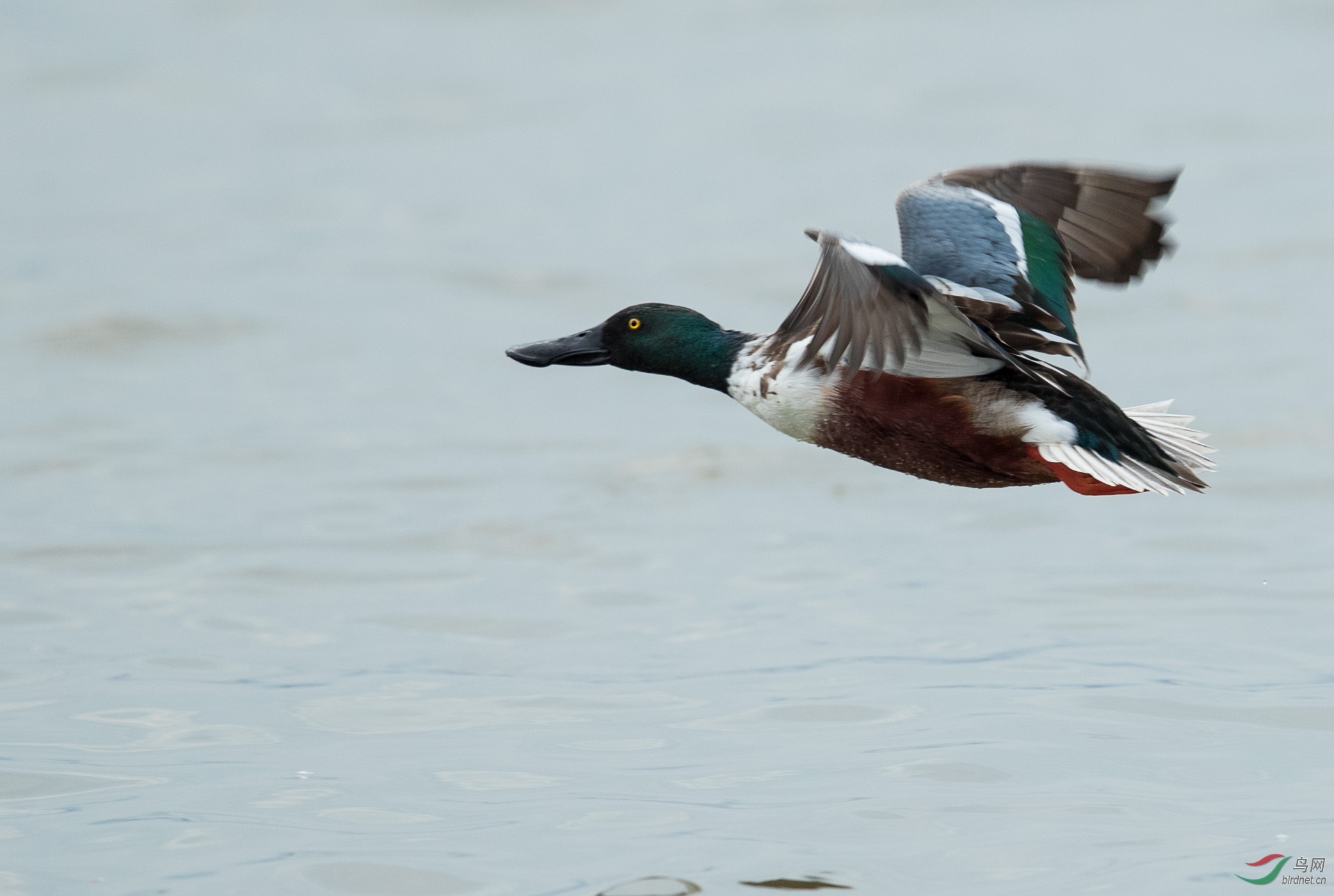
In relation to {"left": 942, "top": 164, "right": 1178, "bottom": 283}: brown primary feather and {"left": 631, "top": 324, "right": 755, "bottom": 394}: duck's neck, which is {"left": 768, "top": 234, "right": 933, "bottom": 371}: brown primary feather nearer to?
{"left": 631, "top": 324, "right": 755, "bottom": 394}: duck's neck

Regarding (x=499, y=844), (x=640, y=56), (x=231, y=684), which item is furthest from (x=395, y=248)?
(x=499, y=844)

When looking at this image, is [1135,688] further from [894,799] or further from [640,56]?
[640,56]

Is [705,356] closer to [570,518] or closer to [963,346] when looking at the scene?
[963,346]

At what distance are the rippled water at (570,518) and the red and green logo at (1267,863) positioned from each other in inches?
2.7

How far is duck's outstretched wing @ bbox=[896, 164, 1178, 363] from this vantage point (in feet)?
20.0

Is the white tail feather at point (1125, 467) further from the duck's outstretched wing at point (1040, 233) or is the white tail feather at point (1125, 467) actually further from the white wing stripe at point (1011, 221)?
the white wing stripe at point (1011, 221)

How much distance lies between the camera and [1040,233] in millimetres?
6418

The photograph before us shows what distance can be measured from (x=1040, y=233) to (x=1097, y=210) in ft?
0.73

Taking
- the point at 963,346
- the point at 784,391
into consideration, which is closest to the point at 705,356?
the point at 784,391

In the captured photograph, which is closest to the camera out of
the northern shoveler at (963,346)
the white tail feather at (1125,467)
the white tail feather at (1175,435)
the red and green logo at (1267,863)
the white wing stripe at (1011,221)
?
the northern shoveler at (963,346)

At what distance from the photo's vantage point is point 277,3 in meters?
20.1

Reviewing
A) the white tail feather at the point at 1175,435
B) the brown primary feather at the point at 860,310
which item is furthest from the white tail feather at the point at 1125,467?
the brown primary feather at the point at 860,310

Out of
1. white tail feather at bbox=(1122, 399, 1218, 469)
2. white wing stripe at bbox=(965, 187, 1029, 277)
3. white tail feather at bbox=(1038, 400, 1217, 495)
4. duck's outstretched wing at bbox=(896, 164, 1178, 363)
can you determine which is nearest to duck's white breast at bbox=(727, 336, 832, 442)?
duck's outstretched wing at bbox=(896, 164, 1178, 363)

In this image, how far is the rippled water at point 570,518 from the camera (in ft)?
18.7
